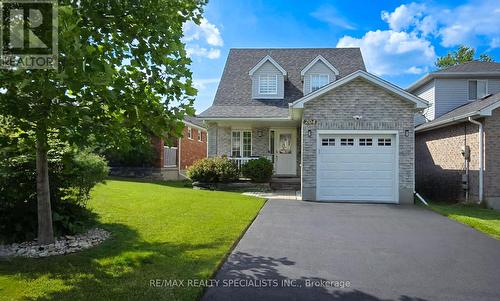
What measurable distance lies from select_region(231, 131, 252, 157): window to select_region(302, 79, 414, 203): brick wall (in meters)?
5.47

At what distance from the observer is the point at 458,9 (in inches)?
536

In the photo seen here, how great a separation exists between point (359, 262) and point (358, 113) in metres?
8.76

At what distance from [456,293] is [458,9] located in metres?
12.5

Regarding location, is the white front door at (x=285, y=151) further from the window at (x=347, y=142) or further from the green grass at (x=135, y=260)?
the green grass at (x=135, y=260)

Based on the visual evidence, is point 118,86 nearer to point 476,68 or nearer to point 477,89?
point 477,89

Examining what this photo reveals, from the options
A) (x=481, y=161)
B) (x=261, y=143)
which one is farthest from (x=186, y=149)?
(x=481, y=161)

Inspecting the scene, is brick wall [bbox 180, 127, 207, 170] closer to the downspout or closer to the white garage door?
the white garage door

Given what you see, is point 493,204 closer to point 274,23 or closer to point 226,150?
point 274,23

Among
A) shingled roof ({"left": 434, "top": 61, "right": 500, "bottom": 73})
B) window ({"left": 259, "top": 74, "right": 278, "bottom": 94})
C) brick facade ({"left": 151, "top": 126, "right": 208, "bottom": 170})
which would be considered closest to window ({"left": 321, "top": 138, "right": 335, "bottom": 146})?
window ({"left": 259, "top": 74, "right": 278, "bottom": 94})

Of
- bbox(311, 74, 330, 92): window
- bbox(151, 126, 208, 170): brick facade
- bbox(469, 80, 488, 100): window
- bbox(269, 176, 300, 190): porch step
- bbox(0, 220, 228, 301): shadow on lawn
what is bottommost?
bbox(0, 220, 228, 301): shadow on lawn

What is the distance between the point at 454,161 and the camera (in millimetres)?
15875

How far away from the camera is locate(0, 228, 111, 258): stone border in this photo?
5.84 meters

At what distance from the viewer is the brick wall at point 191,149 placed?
1031 inches

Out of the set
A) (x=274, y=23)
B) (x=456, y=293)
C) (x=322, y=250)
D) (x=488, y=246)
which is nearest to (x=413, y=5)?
(x=274, y=23)
